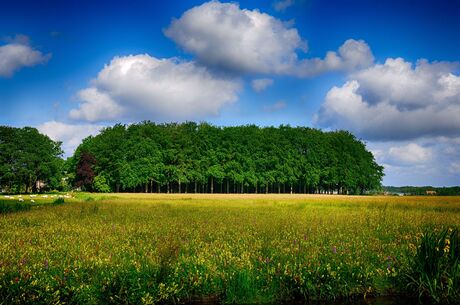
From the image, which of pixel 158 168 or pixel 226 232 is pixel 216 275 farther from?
pixel 158 168

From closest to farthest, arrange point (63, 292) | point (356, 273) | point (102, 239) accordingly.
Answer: point (63, 292)
point (356, 273)
point (102, 239)

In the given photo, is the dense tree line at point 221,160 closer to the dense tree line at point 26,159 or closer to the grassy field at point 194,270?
the dense tree line at point 26,159

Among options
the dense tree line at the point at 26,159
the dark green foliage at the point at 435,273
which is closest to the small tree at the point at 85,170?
the dense tree line at the point at 26,159

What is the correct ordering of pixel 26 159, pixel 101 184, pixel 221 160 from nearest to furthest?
1. pixel 26 159
2. pixel 101 184
3. pixel 221 160

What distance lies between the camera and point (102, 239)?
47.9 ft

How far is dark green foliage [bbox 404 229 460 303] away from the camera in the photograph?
9.95 metres

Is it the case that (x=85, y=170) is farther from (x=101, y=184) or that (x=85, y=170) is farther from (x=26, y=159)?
(x=26, y=159)

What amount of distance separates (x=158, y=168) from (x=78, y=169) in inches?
791

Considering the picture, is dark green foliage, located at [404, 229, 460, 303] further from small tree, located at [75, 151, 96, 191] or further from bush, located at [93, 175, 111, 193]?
small tree, located at [75, 151, 96, 191]

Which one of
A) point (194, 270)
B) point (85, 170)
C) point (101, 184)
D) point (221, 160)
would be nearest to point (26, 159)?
point (85, 170)

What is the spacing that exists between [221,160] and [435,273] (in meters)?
94.7

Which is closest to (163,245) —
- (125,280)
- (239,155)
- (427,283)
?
(125,280)

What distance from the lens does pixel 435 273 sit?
1032 centimetres

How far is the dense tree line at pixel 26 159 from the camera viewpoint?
8575cm
